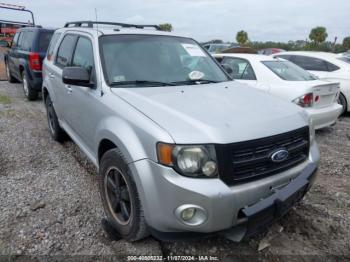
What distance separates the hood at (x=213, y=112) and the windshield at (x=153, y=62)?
231 mm

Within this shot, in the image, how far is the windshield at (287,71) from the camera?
5.74 metres

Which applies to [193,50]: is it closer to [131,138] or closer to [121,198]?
[131,138]

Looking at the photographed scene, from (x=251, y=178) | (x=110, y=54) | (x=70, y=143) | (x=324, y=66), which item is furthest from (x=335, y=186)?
(x=324, y=66)

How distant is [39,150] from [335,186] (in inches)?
164

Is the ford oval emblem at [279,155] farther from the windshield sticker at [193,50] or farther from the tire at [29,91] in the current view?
the tire at [29,91]

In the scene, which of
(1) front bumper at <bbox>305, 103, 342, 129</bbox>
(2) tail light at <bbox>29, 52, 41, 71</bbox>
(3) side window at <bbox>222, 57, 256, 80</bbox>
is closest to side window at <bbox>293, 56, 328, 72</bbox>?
(1) front bumper at <bbox>305, 103, 342, 129</bbox>

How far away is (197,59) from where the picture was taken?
3.70m

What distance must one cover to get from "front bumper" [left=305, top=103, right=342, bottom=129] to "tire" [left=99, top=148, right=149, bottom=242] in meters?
3.80

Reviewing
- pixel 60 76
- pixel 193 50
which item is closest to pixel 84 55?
pixel 60 76

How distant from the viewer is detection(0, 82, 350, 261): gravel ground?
261cm

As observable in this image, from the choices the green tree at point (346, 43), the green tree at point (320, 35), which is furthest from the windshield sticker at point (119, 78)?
the green tree at point (346, 43)

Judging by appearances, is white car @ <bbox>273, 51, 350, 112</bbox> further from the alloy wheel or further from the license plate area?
the alloy wheel

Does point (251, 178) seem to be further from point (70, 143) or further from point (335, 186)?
point (70, 143)

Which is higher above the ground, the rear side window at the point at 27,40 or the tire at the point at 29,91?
the rear side window at the point at 27,40
